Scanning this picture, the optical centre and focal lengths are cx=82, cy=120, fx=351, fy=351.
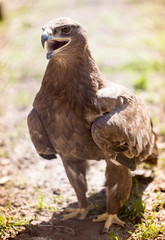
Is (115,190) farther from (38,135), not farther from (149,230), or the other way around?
(38,135)

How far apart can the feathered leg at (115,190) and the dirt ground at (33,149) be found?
9 centimetres

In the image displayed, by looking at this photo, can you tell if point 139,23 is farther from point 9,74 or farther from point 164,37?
point 9,74

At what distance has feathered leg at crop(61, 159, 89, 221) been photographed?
12.3 ft

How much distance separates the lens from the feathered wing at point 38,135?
3389mm

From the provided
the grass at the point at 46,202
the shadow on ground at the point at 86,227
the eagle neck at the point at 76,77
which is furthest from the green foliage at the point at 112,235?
the eagle neck at the point at 76,77

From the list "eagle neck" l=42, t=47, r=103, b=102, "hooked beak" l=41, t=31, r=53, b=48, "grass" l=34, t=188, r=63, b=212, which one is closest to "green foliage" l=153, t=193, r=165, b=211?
"grass" l=34, t=188, r=63, b=212

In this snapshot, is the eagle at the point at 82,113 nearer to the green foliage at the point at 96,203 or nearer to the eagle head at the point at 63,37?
the eagle head at the point at 63,37

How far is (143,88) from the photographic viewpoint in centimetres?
710

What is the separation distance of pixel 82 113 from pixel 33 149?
7.70 feet

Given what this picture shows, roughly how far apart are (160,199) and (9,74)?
16.1 ft

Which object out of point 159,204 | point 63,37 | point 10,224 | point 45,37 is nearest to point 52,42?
point 63,37

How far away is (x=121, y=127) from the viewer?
3.15m

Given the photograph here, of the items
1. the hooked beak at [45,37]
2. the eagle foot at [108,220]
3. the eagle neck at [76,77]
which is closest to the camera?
the hooked beak at [45,37]

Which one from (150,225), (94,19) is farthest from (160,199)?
(94,19)
